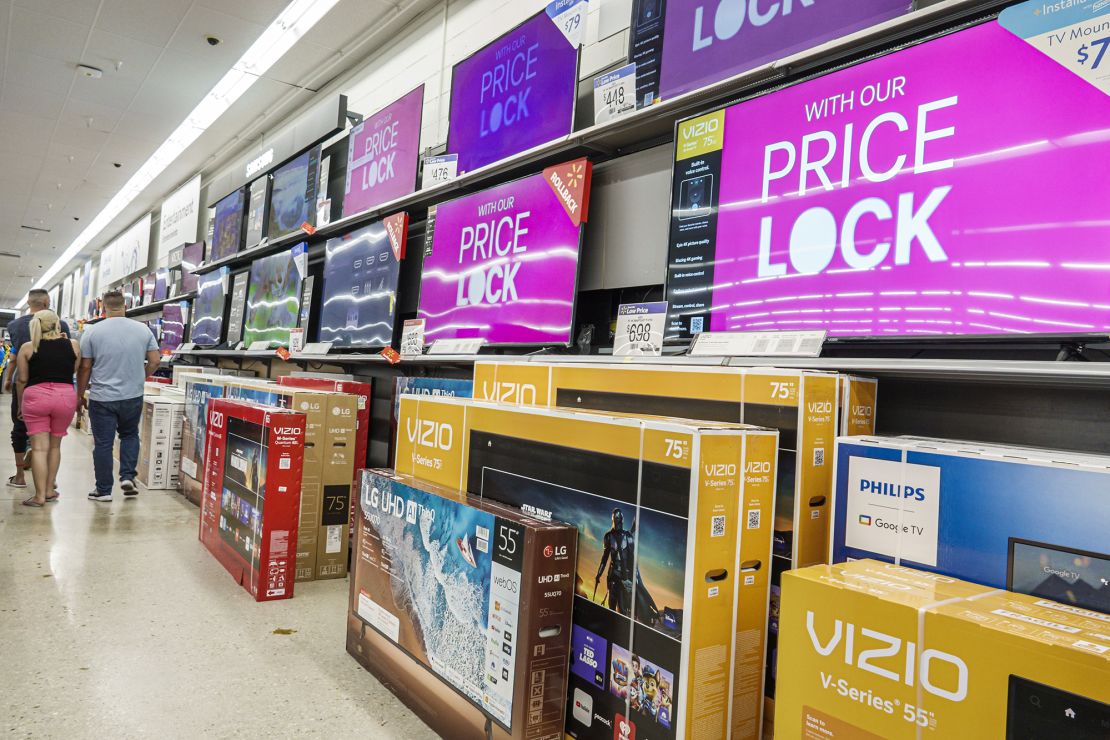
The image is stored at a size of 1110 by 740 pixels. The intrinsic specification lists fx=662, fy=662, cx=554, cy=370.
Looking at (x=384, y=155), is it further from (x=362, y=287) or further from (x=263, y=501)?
(x=263, y=501)

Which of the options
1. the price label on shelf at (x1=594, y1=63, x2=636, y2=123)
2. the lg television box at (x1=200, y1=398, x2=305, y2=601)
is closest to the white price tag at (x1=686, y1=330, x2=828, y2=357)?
the price label on shelf at (x1=594, y1=63, x2=636, y2=123)

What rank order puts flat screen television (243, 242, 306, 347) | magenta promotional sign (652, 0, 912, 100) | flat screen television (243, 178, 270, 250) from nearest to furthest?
magenta promotional sign (652, 0, 912, 100)
flat screen television (243, 242, 306, 347)
flat screen television (243, 178, 270, 250)

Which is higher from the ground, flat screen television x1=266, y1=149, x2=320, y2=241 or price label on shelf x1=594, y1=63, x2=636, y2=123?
flat screen television x1=266, y1=149, x2=320, y2=241

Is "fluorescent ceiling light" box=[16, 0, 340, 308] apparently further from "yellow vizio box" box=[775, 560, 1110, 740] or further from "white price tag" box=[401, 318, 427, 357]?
"yellow vizio box" box=[775, 560, 1110, 740]

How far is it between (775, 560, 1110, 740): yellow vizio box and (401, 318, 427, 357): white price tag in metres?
2.66

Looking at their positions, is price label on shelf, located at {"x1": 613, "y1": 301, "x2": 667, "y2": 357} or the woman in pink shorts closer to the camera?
price label on shelf, located at {"x1": 613, "y1": 301, "x2": 667, "y2": 357}

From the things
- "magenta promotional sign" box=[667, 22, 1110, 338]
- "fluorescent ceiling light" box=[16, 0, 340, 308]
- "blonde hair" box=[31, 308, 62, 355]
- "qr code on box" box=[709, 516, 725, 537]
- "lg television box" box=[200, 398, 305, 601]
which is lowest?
"lg television box" box=[200, 398, 305, 601]

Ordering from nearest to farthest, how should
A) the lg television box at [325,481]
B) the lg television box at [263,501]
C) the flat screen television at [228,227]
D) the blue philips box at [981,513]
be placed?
the blue philips box at [981,513] → the lg television box at [263,501] → the lg television box at [325,481] → the flat screen television at [228,227]

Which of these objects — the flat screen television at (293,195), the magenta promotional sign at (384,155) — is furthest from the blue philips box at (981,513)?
the flat screen television at (293,195)

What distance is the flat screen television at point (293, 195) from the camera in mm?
5199

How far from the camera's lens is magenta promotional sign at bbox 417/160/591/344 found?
262 cm

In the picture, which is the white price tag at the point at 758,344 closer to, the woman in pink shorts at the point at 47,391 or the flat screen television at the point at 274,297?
the flat screen television at the point at 274,297

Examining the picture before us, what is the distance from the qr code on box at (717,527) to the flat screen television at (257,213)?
5.78m

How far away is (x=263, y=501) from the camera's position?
2562 mm
